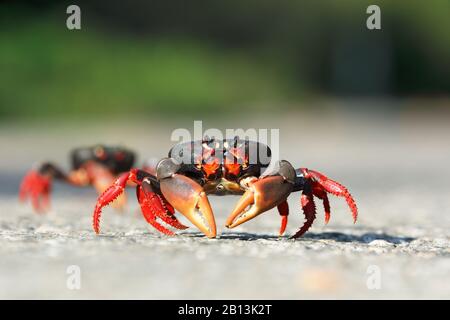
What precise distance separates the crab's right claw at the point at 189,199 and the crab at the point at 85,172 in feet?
14.0

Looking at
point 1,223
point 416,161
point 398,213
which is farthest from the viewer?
point 416,161

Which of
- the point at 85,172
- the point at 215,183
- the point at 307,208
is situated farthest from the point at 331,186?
the point at 85,172

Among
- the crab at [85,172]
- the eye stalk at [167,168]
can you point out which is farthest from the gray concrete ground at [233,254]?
the eye stalk at [167,168]

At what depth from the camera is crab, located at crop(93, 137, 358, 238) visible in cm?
545

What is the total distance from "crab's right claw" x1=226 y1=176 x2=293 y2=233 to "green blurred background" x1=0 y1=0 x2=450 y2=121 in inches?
987

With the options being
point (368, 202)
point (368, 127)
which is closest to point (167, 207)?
point (368, 202)

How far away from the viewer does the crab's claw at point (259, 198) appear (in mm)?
5422

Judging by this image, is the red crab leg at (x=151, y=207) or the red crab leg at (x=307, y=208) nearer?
the red crab leg at (x=151, y=207)

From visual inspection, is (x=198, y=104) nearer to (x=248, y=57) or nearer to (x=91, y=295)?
(x=248, y=57)

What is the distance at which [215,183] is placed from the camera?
587cm

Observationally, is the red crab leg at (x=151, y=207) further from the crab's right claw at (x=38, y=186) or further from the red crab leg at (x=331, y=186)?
the crab's right claw at (x=38, y=186)

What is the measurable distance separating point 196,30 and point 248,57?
3.01 meters

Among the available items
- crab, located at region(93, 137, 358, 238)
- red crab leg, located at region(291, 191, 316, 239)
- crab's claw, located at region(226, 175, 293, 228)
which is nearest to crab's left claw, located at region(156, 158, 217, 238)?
crab, located at region(93, 137, 358, 238)
